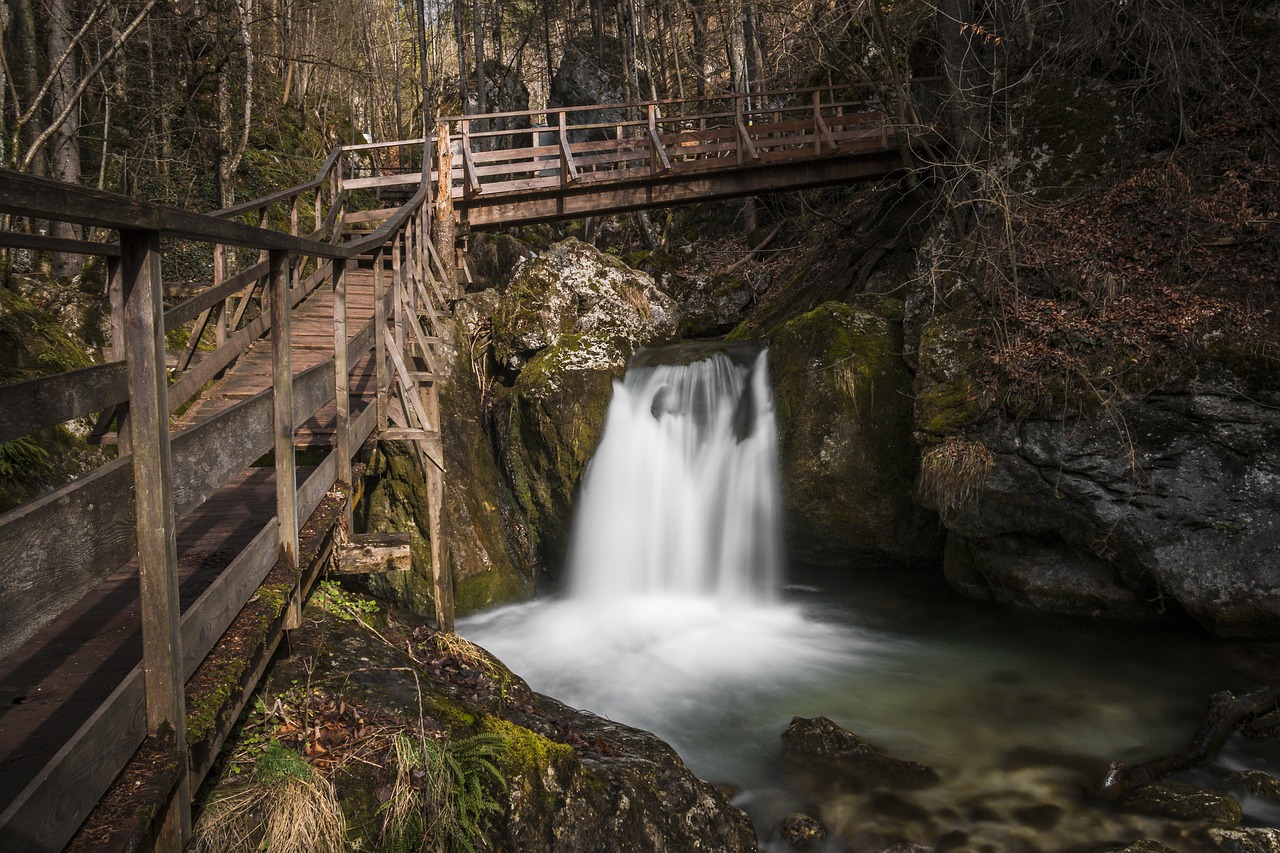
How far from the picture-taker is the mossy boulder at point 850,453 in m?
9.73

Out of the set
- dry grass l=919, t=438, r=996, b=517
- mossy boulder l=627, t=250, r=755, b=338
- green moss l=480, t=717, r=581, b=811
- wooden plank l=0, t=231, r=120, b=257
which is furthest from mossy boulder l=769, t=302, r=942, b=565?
wooden plank l=0, t=231, r=120, b=257

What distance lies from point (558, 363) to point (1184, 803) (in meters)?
8.15

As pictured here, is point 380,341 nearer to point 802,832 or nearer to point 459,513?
point 459,513

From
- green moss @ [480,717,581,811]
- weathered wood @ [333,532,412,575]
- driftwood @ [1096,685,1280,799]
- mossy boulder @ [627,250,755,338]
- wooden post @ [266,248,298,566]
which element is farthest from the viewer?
mossy boulder @ [627,250,755,338]

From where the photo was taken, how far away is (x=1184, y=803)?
5.40 meters

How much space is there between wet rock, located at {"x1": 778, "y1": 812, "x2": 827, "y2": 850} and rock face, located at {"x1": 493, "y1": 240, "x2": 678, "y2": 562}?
6.00 meters

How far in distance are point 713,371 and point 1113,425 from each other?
4.71m

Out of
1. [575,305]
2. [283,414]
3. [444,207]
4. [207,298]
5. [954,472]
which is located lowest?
[954,472]

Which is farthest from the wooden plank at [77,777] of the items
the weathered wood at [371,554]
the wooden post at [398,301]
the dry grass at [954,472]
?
the dry grass at [954,472]

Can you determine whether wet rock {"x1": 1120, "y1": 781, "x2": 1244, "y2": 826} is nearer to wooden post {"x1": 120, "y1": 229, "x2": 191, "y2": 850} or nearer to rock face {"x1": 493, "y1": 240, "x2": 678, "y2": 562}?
wooden post {"x1": 120, "y1": 229, "x2": 191, "y2": 850}

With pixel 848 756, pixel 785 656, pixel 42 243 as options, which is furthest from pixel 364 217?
pixel 42 243

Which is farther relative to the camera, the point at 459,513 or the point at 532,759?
the point at 459,513

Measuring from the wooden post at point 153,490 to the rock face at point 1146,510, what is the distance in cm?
783

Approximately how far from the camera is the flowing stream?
5922mm
